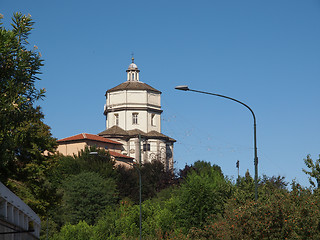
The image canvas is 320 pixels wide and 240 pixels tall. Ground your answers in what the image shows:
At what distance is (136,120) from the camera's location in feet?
506

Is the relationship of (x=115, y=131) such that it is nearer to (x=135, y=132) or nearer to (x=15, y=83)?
(x=135, y=132)

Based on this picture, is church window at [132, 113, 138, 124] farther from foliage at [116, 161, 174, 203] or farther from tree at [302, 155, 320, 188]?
tree at [302, 155, 320, 188]

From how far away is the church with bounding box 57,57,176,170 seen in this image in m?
149

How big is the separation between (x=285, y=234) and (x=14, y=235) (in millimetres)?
13186

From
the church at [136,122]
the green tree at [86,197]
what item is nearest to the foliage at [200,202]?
the green tree at [86,197]

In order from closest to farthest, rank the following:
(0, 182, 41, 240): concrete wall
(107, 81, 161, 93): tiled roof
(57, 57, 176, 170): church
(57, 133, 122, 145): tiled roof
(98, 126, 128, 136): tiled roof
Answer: (0, 182, 41, 240): concrete wall
(57, 133, 122, 145): tiled roof
(57, 57, 176, 170): church
(98, 126, 128, 136): tiled roof
(107, 81, 161, 93): tiled roof

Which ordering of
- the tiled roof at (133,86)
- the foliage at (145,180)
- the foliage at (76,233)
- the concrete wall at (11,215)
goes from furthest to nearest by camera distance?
the tiled roof at (133,86)
the foliage at (145,180)
the foliage at (76,233)
the concrete wall at (11,215)

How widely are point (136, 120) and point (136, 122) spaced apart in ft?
1.55

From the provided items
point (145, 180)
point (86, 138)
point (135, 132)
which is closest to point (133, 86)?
point (135, 132)

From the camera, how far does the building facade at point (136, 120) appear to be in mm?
149375

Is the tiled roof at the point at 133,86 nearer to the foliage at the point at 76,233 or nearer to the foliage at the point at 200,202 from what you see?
the foliage at the point at 76,233

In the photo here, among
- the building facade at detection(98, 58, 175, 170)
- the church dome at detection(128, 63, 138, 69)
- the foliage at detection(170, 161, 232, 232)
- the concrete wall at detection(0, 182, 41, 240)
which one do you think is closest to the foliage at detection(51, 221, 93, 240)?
the foliage at detection(170, 161, 232, 232)

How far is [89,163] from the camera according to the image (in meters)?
104

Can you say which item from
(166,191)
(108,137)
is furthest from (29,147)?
(108,137)
